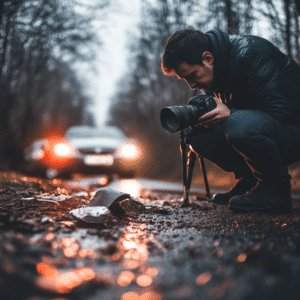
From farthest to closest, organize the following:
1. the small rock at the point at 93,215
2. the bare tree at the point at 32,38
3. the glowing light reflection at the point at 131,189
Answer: the bare tree at the point at 32,38 → the glowing light reflection at the point at 131,189 → the small rock at the point at 93,215

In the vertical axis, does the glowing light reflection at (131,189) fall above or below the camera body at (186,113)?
below

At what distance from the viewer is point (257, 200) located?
2250 millimetres

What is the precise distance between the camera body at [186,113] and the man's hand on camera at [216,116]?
0.13ft

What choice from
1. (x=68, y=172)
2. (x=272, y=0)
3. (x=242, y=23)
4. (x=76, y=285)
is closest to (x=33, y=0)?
(x=68, y=172)

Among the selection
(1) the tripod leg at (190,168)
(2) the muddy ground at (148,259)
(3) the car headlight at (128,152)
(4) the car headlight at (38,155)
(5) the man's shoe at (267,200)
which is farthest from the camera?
(4) the car headlight at (38,155)

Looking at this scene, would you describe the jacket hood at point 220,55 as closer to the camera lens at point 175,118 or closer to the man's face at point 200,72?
the man's face at point 200,72

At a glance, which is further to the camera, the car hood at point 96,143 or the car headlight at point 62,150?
the car hood at point 96,143

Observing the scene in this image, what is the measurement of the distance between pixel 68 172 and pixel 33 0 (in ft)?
11.0

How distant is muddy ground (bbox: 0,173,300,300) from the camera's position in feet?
2.90

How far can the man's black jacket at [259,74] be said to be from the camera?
2.25 meters

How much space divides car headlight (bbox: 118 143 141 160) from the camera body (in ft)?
14.9

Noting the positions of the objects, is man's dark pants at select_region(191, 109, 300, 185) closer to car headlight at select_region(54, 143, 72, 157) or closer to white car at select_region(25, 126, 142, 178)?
white car at select_region(25, 126, 142, 178)

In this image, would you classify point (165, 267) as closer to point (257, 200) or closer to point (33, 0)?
point (257, 200)

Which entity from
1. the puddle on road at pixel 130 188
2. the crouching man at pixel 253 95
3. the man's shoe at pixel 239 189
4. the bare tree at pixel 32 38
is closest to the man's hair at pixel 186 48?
the crouching man at pixel 253 95
